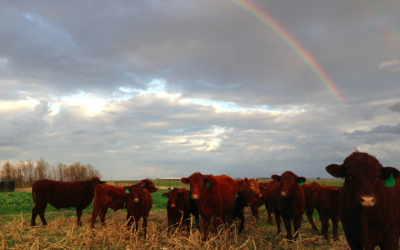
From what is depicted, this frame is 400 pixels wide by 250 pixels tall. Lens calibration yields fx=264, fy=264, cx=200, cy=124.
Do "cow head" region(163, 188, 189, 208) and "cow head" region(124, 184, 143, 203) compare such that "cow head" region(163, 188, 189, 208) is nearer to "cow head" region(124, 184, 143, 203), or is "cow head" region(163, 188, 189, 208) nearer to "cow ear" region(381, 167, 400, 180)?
"cow head" region(124, 184, 143, 203)

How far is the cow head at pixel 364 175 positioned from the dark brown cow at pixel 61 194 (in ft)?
41.2

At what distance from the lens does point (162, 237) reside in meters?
9.09

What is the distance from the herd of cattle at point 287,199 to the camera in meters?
5.09

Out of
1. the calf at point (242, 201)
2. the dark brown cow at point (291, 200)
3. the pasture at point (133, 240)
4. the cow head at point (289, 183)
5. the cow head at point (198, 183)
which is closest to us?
the pasture at point (133, 240)

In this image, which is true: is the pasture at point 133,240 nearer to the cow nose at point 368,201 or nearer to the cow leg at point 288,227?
the cow leg at point 288,227

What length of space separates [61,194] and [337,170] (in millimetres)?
13473

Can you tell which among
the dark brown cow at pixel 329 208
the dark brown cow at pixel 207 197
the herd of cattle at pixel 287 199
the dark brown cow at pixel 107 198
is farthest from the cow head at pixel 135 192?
the dark brown cow at pixel 329 208

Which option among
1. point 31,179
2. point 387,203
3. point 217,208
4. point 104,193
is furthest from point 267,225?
point 31,179

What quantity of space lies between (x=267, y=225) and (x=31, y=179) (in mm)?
71412

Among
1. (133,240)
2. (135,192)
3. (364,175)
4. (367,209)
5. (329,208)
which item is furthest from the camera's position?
(135,192)

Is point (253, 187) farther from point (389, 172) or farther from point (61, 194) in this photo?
point (61, 194)

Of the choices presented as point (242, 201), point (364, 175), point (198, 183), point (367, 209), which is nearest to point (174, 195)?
point (198, 183)

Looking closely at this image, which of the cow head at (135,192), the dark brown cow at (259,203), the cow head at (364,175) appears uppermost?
the cow head at (364,175)

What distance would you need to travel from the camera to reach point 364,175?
491 cm
